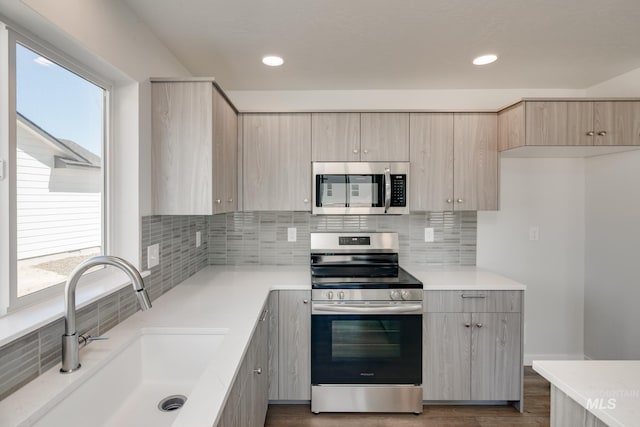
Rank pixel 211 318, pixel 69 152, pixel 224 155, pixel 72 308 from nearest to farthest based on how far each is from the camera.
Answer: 1. pixel 72 308
2. pixel 69 152
3. pixel 211 318
4. pixel 224 155

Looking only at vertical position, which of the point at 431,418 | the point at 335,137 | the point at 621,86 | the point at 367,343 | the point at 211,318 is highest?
the point at 621,86

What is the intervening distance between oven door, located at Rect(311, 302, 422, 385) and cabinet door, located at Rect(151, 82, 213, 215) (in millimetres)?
1044

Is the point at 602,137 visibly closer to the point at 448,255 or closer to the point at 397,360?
the point at 448,255

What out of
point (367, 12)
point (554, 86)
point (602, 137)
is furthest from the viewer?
point (554, 86)

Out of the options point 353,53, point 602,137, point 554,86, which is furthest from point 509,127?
point 353,53

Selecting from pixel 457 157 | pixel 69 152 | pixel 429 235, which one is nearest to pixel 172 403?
pixel 69 152

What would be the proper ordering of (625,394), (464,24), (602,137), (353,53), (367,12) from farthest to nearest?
(602,137) → (353,53) → (464,24) → (367,12) → (625,394)

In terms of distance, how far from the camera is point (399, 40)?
191 cm

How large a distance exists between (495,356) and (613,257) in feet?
4.20

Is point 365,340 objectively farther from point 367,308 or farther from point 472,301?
point 472,301

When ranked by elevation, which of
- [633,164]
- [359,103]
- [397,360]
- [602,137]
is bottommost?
[397,360]

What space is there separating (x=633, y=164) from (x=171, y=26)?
125 inches

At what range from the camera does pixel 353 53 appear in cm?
207

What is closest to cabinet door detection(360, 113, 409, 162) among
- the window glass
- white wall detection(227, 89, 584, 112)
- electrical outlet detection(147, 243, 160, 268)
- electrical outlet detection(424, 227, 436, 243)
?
white wall detection(227, 89, 584, 112)
